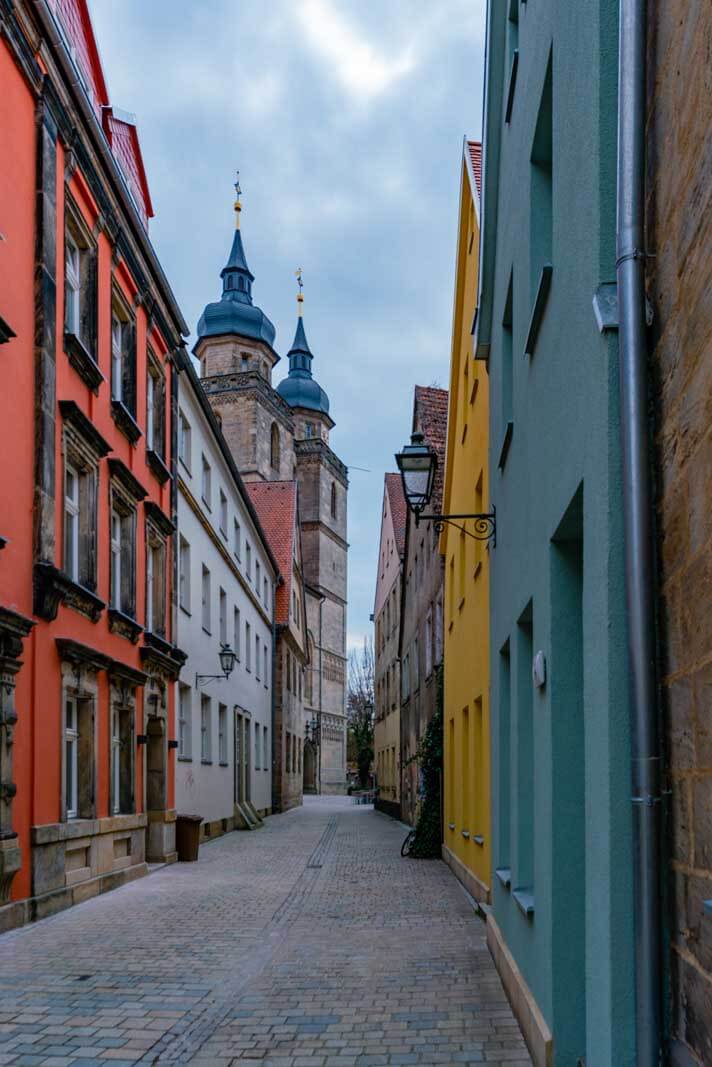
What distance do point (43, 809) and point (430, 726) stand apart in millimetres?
8729

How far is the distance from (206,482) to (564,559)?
20507 mm

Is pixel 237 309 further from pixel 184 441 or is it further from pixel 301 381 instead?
pixel 184 441

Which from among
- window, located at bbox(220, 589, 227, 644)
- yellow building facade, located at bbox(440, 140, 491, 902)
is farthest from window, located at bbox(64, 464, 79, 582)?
window, located at bbox(220, 589, 227, 644)

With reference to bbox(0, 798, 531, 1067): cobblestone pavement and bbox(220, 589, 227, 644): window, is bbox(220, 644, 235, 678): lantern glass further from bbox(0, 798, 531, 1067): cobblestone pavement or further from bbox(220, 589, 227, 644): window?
bbox(0, 798, 531, 1067): cobblestone pavement

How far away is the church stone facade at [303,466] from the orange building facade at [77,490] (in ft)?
153

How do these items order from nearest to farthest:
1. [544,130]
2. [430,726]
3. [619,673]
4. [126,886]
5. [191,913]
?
[619,673] → [544,130] → [191,913] → [126,886] → [430,726]

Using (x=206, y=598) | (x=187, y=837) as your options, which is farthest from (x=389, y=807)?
(x=187, y=837)

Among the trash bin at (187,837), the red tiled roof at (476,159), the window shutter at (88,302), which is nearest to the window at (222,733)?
the trash bin at (187,837)

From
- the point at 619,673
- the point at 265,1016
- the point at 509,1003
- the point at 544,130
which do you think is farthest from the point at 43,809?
the point at 619,673

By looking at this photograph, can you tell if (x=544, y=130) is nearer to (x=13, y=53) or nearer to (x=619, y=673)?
(x=619, y=673)

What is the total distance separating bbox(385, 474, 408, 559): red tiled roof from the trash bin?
1711cm

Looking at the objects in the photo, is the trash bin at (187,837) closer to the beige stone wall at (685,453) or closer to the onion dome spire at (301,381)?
the beige stone wall at (685,453)

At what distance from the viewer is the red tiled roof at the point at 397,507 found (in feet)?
121

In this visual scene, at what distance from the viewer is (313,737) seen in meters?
74.2
